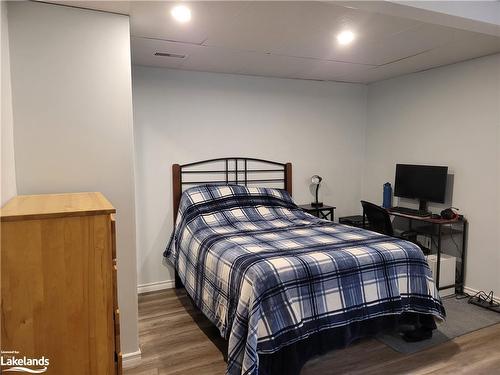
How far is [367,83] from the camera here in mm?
4691

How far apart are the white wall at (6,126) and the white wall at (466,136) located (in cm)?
377

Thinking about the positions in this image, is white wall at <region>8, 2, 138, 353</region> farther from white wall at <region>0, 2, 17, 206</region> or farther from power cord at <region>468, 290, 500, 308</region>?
power cord at <region>468, 290, 500, 308</region>

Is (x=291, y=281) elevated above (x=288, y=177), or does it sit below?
below

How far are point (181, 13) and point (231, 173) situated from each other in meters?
2.02

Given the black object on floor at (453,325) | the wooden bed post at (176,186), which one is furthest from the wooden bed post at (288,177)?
the black object on floor at (453,325)

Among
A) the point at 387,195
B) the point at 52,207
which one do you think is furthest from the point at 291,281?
the point at 387,195

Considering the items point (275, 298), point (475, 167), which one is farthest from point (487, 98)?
point (275, 298)

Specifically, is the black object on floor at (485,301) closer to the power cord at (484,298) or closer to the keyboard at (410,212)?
the power cord at (484,298)

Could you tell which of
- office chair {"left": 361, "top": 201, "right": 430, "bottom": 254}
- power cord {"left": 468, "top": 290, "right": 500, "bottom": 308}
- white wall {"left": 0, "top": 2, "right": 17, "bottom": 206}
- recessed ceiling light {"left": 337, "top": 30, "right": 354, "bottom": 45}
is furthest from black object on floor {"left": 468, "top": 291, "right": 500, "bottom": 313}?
white wall {"left": 0, "top": 2, "right": 17, "bottom": 206}

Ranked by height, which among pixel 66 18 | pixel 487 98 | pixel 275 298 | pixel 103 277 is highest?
pixel 66 18

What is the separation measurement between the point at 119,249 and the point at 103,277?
87cm

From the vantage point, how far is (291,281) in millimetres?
2188

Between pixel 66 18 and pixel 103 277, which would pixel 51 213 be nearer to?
pixel 103 277

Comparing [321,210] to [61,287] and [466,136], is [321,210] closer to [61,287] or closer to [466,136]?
[466,136]
